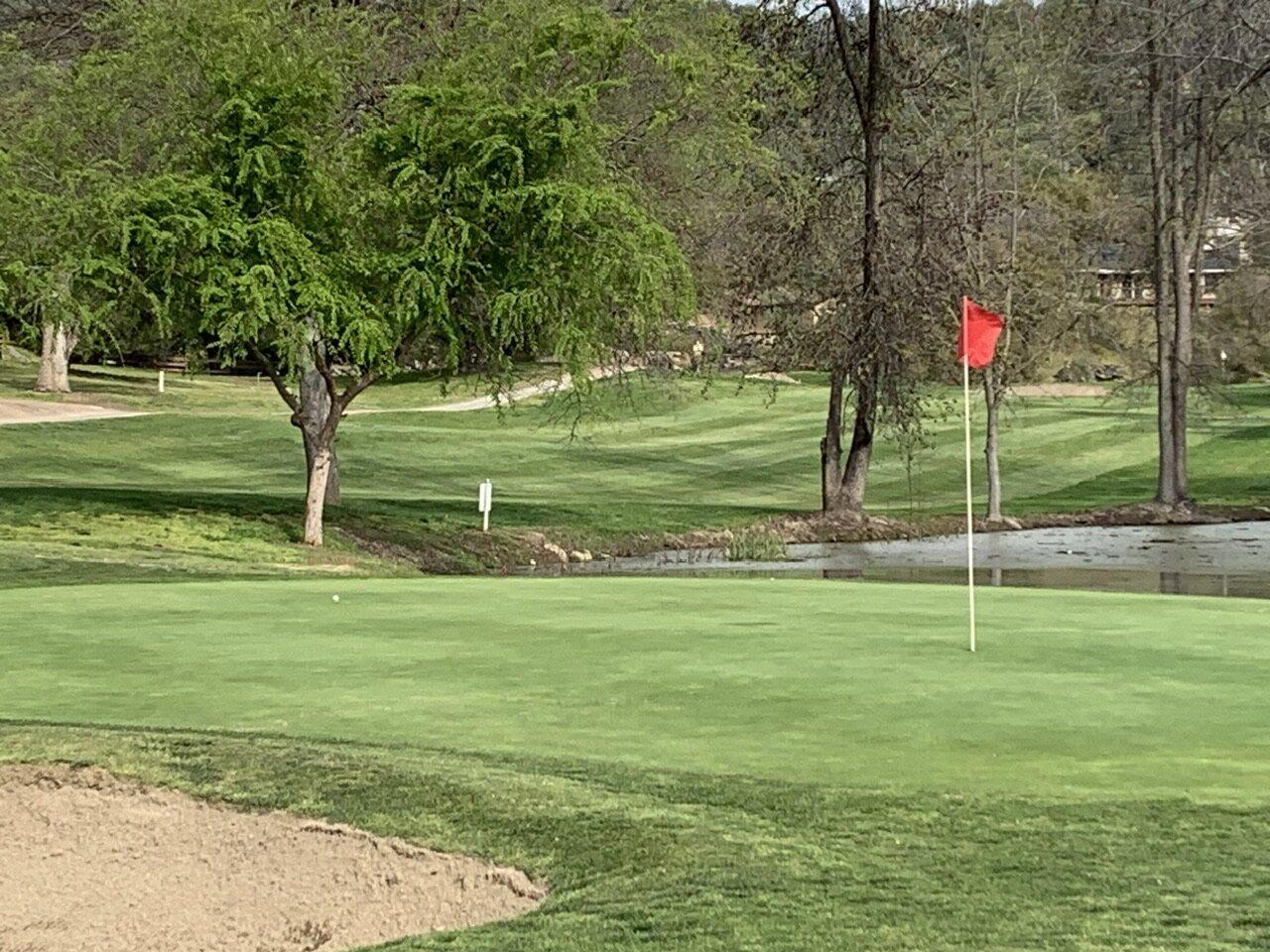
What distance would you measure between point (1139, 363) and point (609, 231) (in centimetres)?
5683

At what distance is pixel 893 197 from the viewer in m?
42.0

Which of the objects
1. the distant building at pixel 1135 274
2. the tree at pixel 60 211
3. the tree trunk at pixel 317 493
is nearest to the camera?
the tree at pixel 60 211

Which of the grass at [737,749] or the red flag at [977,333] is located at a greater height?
the red flag at [977,333]

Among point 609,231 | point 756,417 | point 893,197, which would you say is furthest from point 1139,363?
point 609,231

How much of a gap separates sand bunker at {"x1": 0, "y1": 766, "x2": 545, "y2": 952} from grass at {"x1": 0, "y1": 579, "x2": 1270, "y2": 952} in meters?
0.26

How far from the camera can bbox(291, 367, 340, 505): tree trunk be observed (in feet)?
103

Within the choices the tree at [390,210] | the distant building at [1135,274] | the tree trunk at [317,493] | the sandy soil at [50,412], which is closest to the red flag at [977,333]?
the tree at [390,210]

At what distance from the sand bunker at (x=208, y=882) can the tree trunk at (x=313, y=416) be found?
21.1 m

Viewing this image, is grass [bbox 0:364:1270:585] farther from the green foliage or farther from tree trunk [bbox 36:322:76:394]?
the green foliage

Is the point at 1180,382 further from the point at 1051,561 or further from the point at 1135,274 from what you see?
the point at 1135,274

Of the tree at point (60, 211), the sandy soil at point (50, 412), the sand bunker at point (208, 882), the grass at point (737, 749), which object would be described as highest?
the tree at point (60, 211)

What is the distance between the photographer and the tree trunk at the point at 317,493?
99.5 feet

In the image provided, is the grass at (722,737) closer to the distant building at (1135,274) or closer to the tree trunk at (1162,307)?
the tree trunk at (1162,307)

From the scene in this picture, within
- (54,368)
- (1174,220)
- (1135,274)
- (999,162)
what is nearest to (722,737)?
(1174,220)
